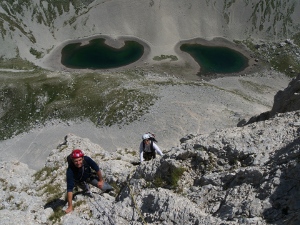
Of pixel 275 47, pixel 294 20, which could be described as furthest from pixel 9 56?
pixel 294 20

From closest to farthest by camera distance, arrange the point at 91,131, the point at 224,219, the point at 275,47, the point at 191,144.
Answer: the point at 224,219 < the point at 191,144 < the point at 91,131 < the point at 275,47

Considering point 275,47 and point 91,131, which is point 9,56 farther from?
point 275,47

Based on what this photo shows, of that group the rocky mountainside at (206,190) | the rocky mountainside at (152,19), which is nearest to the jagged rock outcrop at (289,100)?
the rocky mountainside at (206,190)

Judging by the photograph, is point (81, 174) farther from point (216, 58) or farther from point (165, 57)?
point (216, 58)

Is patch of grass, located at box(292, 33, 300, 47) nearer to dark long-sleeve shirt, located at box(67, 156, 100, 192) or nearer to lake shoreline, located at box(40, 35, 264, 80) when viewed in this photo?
lake shoreline, located at box(40, 35, 264, 80)

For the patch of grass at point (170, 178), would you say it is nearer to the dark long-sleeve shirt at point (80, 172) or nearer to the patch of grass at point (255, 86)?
the dark long-sleeve shirt at point (80, 172)

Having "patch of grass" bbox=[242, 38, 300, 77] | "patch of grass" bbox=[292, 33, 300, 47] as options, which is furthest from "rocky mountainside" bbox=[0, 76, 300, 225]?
"patch of grass" bbox=[292, 33, 300, 47]

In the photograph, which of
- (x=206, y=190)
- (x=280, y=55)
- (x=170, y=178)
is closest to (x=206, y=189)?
(x=206, y=190)
